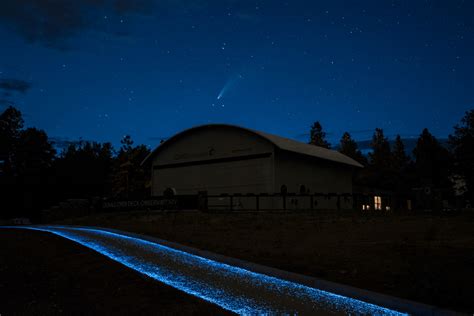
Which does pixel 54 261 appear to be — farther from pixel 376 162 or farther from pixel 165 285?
pixel 376 162

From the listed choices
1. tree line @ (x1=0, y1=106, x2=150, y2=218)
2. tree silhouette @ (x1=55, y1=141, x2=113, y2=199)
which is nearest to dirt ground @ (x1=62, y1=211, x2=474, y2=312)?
tree line @ (x1=0, y1=106, x2=150, y2=218)

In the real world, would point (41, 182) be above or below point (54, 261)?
above

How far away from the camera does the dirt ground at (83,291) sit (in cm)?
595

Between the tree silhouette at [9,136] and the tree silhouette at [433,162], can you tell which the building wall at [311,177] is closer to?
the tree silhouette at [433,162]

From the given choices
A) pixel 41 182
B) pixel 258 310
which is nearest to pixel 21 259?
pixel 258 310

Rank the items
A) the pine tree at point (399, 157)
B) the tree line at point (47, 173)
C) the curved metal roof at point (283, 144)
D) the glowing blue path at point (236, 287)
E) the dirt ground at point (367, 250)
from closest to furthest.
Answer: the glowing blue path at point (236, 287)
the dirt ground at point (367, 250)
the curved metal roof at point (283, 144)
the tree line at point (47, 173)
the pine tree at point (399, 157)

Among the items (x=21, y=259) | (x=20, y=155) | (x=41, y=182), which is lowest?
(x=21, y=259)

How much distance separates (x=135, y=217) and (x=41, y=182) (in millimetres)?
36252

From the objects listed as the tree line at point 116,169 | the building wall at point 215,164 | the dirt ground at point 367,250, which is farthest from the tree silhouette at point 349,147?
the dirt ground at point 367,250

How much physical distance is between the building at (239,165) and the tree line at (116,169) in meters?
15.3

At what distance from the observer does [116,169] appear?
63031mm

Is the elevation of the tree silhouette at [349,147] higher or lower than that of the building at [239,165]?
higher

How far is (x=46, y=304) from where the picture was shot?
625cm

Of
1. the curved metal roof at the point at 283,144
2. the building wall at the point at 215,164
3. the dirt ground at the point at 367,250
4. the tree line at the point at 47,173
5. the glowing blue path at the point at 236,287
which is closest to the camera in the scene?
the glowing blue path at the point at 236,287
